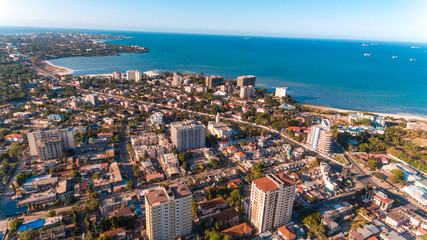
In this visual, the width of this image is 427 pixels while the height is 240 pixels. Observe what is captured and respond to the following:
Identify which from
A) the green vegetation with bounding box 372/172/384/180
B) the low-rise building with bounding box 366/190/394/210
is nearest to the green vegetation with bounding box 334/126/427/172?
the green vegetation with bounding box 372/172/384/180

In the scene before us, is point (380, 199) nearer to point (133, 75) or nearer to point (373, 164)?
point (373, 164)

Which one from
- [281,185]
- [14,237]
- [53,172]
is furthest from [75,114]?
[281,185]

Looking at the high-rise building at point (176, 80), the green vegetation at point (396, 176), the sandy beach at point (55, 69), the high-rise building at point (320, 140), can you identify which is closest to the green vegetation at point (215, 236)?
the green vegetation at point (396, 176)

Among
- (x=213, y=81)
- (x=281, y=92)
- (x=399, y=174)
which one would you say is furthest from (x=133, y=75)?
(x=399, y=174)

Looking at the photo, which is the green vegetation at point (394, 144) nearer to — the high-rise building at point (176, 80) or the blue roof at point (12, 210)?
the blue roof at point (12, 210)

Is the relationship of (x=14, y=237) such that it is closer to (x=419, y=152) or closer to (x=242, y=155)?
(x=242, y=155)

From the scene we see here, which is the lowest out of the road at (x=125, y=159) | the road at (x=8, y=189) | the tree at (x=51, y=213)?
the road at (x=8, y=189)
